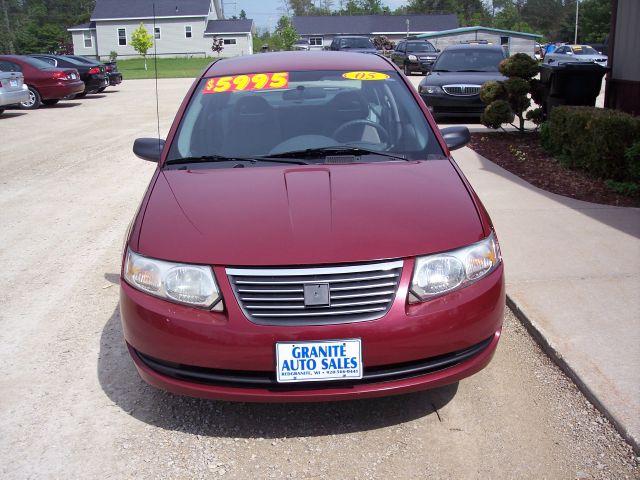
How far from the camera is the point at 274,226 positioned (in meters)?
3.25

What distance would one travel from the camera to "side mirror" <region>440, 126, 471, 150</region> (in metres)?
4.49

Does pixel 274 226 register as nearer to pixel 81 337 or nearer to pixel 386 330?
pixel 386 330

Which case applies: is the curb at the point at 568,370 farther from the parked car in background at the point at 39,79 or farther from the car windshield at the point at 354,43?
the car windshield at the point at 354,43

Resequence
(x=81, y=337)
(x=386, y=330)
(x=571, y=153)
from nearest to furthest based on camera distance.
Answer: (x=386, y=330), (x=81, y=337), (x=571, y=153)

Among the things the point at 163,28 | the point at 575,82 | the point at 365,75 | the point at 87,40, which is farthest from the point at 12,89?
the point at 87,40

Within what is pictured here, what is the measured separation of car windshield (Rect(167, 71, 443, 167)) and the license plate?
1452 millimetres

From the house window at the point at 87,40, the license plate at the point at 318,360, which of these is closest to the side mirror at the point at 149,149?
the license plate at the point at 318,360

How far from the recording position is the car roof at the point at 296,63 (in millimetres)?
4828

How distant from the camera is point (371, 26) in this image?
3332 inches

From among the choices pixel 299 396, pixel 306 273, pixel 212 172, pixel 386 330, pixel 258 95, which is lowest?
pixel 299 396

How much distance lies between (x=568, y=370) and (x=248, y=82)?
269cm

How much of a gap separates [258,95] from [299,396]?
2295 millimetres

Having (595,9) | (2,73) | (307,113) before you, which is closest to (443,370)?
(307,113)

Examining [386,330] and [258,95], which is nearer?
[386,330]
